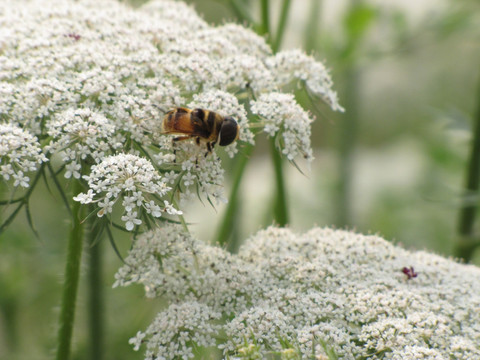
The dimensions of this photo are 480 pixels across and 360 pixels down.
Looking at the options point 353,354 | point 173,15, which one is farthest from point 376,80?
point 353,354

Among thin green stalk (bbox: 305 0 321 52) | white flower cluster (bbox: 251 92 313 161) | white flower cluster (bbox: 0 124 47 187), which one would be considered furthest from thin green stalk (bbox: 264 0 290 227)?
white flower cluster (bbox: 0 124 47 187)

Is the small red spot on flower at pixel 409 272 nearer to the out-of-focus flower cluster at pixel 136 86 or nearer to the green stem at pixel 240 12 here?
the out-of-focus flower cluster at pixel 136 86

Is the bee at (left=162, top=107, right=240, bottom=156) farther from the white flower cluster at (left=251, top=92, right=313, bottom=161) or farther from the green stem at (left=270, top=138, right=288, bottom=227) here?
the green stem at (left=270, top=138, right=288, bottom=227)

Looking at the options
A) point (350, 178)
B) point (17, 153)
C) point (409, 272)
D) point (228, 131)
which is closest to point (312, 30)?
point (350, 178)

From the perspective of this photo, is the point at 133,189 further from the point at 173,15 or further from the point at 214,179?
the point at 173,15

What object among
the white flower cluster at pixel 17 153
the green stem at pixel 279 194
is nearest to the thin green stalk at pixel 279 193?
the green stem at pixel 279 194

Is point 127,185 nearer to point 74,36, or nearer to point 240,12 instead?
point 74,36
